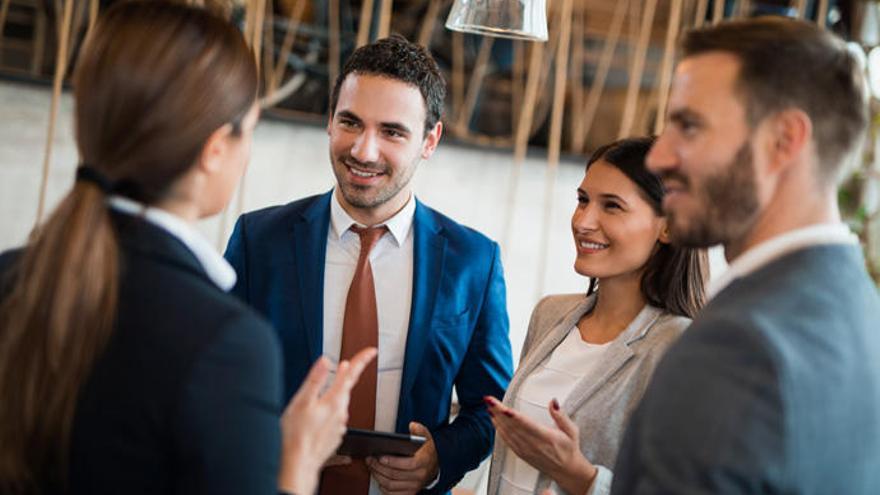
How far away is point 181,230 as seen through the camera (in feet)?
4.19

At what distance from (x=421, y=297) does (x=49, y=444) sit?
1.09 meters

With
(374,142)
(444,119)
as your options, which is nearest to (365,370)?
(374,142)

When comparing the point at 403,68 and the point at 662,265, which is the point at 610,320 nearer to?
the point at 662,265

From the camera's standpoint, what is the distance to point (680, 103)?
1.39 m

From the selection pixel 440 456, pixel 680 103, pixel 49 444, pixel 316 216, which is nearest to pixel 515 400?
pixel 440 456

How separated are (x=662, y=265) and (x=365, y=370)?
62cm

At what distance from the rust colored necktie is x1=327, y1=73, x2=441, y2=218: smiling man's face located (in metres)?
0.11

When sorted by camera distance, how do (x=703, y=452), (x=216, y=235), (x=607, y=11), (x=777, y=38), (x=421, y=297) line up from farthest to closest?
(x=607, y=11)
(x=216, y=235)
(x=421, y=297)
(x=777, y=38)
(x=703, y=452)

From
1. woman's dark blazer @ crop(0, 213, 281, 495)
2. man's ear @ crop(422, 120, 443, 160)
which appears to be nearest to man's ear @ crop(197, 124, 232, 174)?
woman's dark blazer @ crop(0, 213, 281, 495)

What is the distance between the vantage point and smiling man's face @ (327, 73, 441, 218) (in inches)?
86.3

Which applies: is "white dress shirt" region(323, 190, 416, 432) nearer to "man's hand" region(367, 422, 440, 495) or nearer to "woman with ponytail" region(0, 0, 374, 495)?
"man's hand" region(367, 422, 440, 495)

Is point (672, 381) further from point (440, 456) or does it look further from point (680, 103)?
point (440, 456)

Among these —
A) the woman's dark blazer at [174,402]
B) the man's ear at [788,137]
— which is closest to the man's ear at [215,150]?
the woman's dark blazer at [174,402]

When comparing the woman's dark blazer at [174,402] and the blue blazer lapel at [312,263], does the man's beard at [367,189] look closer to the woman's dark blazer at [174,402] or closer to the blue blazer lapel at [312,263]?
the blue blazer lapel at [312,263]
